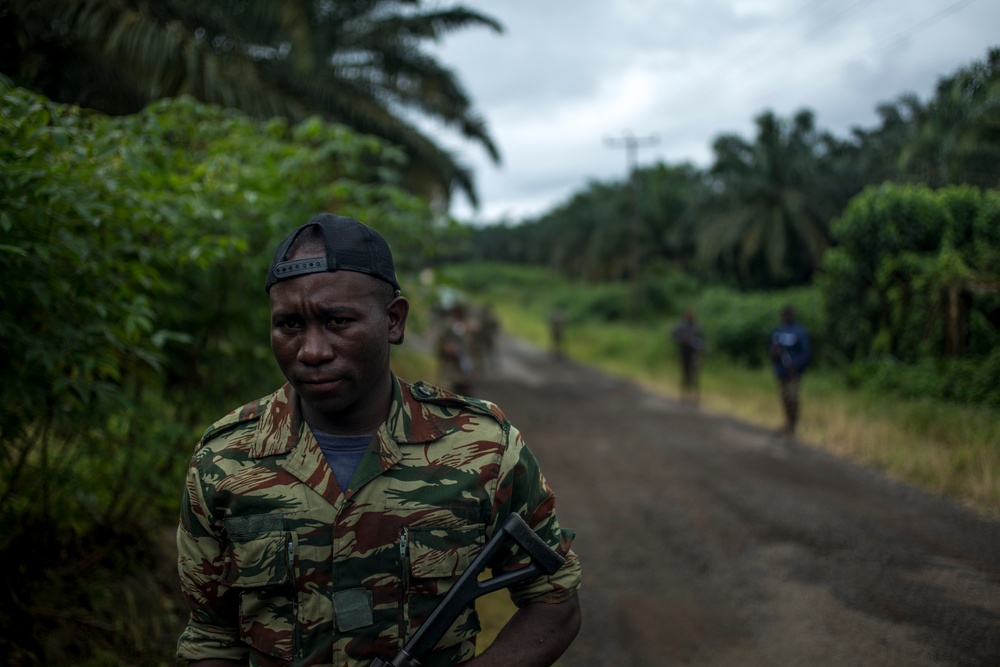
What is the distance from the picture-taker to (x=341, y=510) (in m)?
1.59

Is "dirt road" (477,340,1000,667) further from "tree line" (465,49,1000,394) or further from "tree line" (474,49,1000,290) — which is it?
"tree line" (474,49,1000,290)

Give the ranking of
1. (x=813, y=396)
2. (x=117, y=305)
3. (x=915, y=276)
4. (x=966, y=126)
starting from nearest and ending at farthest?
(x=117, y=305), (x=966, y=126), (x=915, y=276), (x=813, y=396)

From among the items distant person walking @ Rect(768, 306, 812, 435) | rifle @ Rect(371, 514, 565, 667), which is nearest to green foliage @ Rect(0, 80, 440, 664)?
rifle @ Rect(371, 514, 565, 667)

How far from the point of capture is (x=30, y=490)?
123 inches

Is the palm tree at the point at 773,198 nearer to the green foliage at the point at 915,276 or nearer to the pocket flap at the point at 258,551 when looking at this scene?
the green foliage at the point at 915,276

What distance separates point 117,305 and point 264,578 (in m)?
1.80

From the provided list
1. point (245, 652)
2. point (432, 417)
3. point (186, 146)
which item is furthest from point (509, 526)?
point (186, 146)

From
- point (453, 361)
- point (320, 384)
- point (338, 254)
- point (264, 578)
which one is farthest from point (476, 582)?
point (453, 361)

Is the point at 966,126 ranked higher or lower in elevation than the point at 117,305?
higher

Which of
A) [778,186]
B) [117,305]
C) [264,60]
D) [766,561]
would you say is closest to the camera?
[117,305]

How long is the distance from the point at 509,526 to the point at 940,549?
4262mm

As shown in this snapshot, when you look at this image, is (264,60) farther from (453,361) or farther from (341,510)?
(341,510)

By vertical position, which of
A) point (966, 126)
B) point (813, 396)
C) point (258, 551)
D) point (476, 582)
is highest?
point (966, 126)

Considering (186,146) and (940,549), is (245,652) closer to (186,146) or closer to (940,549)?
(186,146)
